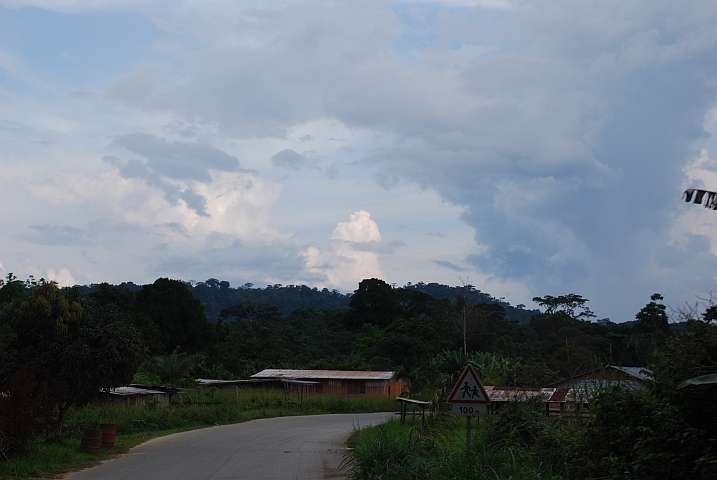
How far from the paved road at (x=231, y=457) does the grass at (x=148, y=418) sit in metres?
0.76

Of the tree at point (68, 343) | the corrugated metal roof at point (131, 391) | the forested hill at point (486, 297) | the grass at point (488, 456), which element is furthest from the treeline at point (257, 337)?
the forested hill at point (486, 297)

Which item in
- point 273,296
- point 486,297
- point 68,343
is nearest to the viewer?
point 68,343

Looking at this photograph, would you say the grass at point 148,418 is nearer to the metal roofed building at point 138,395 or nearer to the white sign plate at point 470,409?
the metal roofed building at point 138,395

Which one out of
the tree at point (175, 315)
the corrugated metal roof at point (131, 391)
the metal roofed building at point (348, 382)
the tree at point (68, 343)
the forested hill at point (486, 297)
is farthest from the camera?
the forested hill at point (486, 297)

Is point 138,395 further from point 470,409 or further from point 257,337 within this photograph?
point 257,337

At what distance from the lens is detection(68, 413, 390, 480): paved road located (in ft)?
49.8

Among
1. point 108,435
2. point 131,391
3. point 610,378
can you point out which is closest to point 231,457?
point 108,435

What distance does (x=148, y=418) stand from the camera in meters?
28.6

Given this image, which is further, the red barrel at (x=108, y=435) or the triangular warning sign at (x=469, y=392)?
the red barrel at (x=108, y=435)

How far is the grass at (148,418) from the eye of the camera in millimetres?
15609

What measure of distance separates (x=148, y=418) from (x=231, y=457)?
11.3m

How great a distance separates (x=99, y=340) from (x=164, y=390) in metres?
18.6

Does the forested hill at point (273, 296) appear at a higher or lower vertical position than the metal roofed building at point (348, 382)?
higher

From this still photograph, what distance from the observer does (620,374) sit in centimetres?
1170
